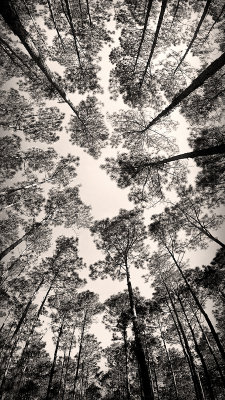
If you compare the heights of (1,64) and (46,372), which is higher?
(46,372)

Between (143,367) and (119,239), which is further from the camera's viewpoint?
(119,239)

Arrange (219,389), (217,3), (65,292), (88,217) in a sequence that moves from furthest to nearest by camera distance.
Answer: (219,389)
(65,292)
(88,217)
(217,3)

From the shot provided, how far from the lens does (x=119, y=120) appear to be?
33.2 ft

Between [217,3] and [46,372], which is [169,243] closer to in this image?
[217,3]

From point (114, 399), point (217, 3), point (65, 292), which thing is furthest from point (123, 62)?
point (114, 399)

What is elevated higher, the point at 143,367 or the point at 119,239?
the point at 119,239

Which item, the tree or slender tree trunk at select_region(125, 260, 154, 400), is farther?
the tree


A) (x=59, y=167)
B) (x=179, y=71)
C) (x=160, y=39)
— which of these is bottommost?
(x=179, y=71)

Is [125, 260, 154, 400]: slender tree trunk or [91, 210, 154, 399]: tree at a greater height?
[91, 210, 154, 399]: tree

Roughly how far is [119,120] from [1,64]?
6.06 m

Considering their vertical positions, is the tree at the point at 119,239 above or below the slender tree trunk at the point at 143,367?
above

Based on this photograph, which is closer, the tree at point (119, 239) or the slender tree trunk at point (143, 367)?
the slender tree trunk at point (143, 367)

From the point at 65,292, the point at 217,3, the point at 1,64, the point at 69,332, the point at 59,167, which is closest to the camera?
the point at 217,3

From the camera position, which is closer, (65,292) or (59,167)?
(59,167)
